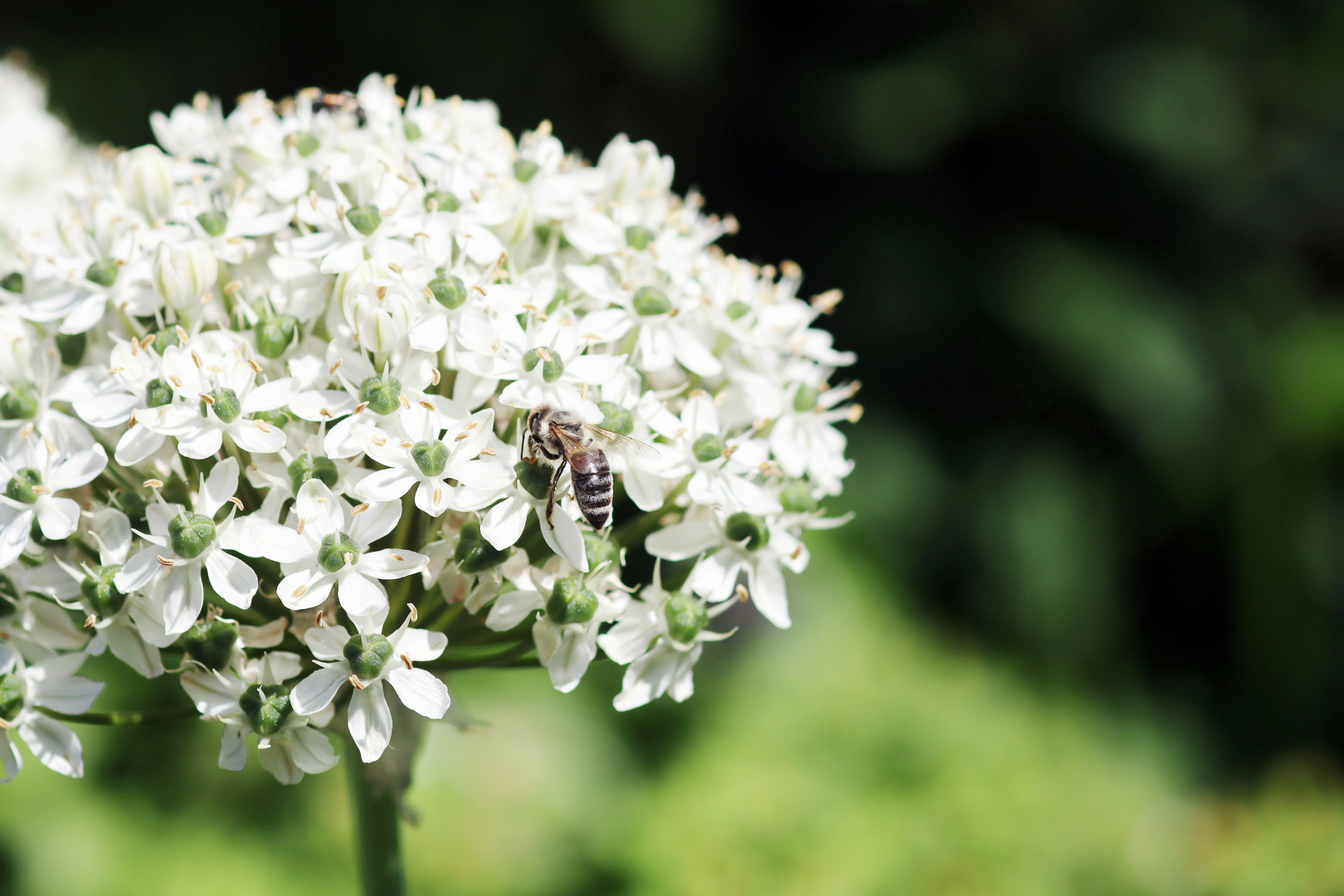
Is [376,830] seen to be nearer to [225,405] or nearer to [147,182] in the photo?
[225,405]

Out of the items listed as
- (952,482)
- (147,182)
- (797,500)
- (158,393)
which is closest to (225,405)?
(158,393)

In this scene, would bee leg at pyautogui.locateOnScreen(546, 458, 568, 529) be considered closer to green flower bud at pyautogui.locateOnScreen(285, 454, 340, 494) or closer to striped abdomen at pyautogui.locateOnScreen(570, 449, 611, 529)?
striped abdomen at pyautogui.locateOnScreen(570, 449, 611, 529)

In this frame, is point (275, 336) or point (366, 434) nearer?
point (366, 434)

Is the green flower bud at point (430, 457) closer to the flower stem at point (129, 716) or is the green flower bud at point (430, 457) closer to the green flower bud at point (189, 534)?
the green flower bud at point (189, 534)

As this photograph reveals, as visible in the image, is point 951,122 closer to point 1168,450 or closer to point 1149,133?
point 1149,133

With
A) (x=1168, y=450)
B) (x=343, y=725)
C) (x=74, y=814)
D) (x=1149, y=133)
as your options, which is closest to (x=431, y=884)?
(x=74, y=814)

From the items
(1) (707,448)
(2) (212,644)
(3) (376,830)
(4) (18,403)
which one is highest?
(1) (707,448)

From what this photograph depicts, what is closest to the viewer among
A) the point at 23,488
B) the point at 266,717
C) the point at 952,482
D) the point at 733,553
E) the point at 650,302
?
the point at 266,717

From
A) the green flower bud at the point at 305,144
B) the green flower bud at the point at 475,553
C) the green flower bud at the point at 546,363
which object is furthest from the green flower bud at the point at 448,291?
the green flower bud at the point at 305,144

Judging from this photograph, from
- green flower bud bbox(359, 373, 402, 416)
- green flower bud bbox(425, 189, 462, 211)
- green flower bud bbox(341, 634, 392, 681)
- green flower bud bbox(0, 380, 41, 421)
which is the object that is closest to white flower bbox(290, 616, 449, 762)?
green flower bud bbox(341, 634, 392, 681)
